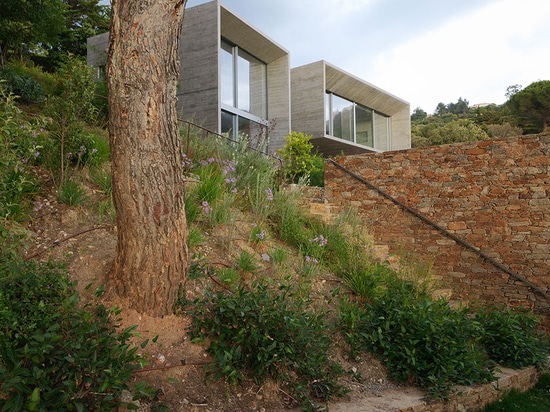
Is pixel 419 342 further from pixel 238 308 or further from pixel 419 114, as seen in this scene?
pixel 419 114

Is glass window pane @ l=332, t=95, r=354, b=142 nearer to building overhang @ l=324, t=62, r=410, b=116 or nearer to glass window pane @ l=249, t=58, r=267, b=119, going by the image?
building overhang @ l=324, t=62, r=410, b=116

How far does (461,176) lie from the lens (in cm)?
673

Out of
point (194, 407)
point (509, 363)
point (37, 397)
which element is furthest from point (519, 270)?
point (37, 397)

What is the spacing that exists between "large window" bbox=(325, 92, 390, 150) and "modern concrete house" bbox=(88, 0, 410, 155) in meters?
0.04

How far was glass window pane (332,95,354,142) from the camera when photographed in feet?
54.7

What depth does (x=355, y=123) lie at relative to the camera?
18.0 metres

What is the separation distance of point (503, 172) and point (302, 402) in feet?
17.1

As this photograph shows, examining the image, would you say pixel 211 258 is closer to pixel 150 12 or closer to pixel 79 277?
pixel 79 277

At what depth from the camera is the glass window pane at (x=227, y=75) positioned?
1220 cm

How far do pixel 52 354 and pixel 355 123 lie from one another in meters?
17.1

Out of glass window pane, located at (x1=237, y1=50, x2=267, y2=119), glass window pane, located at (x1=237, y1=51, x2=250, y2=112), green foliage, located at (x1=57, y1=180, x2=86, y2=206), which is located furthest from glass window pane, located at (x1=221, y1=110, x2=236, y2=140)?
green foliage, located at (x1=57, y1=180, x2=86, y2=206)

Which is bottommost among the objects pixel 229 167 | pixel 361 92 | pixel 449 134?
pixel 229 167

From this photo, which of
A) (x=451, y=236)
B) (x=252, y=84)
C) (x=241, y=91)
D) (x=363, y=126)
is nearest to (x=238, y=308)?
(x=451, y=236)

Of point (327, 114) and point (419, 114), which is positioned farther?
point (419, 114)
